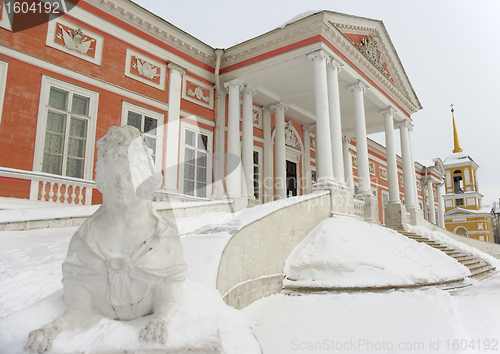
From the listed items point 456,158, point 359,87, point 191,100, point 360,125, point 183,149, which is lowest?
point 183,149

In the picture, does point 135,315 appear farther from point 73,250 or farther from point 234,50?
point 234,50

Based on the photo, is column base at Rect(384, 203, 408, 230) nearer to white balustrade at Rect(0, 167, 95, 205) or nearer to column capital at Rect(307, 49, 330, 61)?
column capital at Rect(307, 49, 330, 61)

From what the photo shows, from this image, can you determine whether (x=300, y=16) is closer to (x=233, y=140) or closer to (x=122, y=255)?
(x=233, y=140)

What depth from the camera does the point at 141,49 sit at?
9961mm

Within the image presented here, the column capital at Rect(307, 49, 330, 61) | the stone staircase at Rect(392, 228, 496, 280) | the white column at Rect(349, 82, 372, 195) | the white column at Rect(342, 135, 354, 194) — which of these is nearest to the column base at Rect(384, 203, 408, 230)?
the stone staircase at Rect(392, 228, 496, 280)

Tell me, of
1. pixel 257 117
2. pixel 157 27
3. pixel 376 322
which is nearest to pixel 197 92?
pixel 157 27

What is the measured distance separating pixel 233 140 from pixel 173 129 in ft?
6.42

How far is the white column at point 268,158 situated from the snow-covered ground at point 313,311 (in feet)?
25.3

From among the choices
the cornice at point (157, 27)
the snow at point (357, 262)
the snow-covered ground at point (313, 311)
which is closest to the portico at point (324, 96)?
the cornice at point (157, 27)

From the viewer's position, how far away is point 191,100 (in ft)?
36.9

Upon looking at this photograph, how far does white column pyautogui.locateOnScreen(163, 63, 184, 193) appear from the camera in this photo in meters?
10.2

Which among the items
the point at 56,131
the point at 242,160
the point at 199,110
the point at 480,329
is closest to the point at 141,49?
the point at 199,110

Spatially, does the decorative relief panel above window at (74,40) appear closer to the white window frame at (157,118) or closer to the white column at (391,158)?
the white window frame at (157,118)

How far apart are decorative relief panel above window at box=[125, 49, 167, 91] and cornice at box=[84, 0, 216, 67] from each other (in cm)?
81
